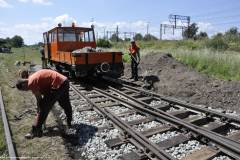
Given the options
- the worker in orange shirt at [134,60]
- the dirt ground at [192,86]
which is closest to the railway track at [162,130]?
the dirt ground at [192,86]

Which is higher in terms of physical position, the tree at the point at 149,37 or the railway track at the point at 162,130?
the tree at the point at 149,37

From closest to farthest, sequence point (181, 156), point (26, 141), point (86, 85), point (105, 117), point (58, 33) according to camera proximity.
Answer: point (181, 156) < point (26, 141) < point (105, 117) < point (86, 85) < point (58, 33)

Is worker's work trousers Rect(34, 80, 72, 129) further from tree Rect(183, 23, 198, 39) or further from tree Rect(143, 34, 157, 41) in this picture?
tree Rect(143, 34, 157, 41)

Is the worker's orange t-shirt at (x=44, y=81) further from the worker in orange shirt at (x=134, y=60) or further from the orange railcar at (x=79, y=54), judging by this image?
the worker in orange shirt at (x=134, y=60)

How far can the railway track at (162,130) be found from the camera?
230 inches

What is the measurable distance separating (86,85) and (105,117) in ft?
19.1

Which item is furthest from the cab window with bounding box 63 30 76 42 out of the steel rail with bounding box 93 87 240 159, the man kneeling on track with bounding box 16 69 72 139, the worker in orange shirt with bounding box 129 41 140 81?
the man kneeling on track with bounding box 16 69 72 139

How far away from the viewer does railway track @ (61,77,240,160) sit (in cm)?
585

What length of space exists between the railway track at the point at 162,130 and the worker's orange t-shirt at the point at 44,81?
53.0 inches

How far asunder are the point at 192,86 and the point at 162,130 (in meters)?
5.31

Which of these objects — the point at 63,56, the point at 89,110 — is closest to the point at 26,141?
the point at 89,110

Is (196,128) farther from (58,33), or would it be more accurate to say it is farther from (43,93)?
(58,33)

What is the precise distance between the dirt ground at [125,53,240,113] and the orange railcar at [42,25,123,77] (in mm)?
2093

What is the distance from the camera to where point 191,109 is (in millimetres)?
8812
